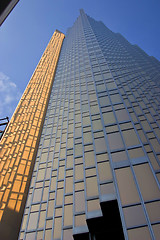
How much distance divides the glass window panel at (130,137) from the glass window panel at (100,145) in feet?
6.83

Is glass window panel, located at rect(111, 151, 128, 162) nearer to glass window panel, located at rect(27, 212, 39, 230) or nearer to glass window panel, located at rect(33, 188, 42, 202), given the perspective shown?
glass window panel, located at rect(27, 212, 39, 230)

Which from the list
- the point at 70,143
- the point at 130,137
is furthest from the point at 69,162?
the point at 130,137

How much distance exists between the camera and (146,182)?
43.5 ft

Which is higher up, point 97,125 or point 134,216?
point 97,125

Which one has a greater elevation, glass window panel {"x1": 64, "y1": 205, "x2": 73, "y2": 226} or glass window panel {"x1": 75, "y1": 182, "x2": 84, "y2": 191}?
glass window panel {"x1": 75, "y1": 182, "x2": 84, "y2": 191}

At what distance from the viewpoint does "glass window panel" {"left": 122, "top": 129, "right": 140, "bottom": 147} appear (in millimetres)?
16706

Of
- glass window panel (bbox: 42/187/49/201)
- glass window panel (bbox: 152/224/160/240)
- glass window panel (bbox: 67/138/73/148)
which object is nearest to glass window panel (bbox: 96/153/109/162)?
glass window panel (bbox: 152/224/160/240)

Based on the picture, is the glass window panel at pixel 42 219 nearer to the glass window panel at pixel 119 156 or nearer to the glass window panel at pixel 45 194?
the glass window panel at pixel 45 194

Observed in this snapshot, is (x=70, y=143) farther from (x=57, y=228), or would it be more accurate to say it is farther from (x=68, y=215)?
(x=57, y=228)

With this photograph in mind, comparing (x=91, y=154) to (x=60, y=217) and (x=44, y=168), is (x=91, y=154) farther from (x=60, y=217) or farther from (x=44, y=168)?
(x=44, y=168)

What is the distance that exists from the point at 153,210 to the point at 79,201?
8905mm

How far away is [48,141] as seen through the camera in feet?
115

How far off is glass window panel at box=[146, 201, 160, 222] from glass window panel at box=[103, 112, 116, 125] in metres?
9.32

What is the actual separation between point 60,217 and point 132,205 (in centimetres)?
1131
